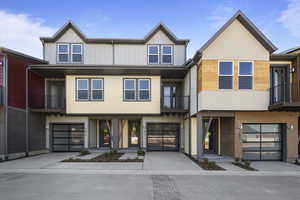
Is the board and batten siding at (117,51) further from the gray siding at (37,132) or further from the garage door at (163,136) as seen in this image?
the gray siding at (37,132)

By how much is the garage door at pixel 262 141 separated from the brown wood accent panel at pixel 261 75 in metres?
2.58

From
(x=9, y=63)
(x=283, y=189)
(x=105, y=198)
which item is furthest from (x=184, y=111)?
(x=9, y=63)

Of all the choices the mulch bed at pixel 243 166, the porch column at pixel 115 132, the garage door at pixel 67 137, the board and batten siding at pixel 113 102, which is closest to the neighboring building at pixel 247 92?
the mulch bed at pixel 243 166

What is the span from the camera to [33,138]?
44.3 feet

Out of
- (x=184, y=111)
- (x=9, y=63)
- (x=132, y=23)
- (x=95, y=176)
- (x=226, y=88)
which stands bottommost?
(x=95, y=176)

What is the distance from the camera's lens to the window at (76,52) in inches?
603

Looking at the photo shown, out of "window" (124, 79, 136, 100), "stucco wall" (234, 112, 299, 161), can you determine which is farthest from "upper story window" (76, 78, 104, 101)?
"stucco wall" (234, 112, 299, 161)

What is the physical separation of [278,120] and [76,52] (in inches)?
624

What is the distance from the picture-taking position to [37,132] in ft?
45.7

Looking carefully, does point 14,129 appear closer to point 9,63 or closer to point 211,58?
point 9,63

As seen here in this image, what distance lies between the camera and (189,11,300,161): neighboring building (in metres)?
10.4

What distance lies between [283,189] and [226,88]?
5.54 meters

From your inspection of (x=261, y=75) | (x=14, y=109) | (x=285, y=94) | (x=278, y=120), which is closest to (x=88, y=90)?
(x=14, y=109)

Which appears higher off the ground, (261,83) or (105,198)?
(261,83)
